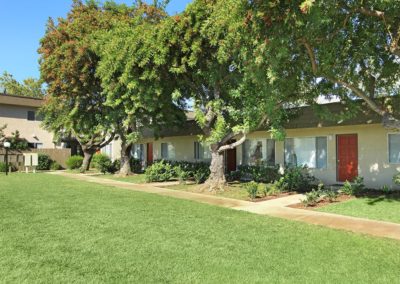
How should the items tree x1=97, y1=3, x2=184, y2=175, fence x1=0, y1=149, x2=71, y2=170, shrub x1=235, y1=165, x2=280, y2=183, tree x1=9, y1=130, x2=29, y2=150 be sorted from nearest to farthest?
tree x1=97, y1=3, x2=184, y2=175, shrub x1=235, y1=165, x2=280, y2=183, fence x1=0, y1=149, x2=71, y2=170, tree x1=9, y1=130, x2=29, y2=150

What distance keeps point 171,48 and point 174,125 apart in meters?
8.51

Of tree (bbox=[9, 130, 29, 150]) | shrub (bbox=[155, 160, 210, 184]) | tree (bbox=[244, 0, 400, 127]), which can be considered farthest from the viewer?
tree (bbox=[9, 130, 29, 150])

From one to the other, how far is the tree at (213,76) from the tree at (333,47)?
158 centimetres

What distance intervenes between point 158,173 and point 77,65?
698 centimetres

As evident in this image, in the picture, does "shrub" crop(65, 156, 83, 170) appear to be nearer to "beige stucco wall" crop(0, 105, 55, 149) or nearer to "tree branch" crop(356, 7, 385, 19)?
"beige stucco wall" crop(0, 105, 55, 149)

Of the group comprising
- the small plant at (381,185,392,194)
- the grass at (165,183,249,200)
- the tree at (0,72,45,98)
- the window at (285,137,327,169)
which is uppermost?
the tree at (0,72,45,98)

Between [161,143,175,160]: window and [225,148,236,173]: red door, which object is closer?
[225,148,236,173]: red door

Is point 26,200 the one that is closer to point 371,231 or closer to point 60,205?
point 60,205

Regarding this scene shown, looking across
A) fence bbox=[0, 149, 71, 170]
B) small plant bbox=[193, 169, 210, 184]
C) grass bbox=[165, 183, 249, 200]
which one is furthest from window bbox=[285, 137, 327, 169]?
fence bbox=[0, 149, 71, 170]

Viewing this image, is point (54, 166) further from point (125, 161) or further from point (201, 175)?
point (201, 175)

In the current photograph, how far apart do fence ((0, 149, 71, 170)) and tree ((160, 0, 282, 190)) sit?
1966 cm

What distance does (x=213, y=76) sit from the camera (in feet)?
48.2

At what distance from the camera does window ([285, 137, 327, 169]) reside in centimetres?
1728

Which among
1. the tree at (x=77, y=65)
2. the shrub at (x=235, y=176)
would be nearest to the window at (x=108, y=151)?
the tree at (x=77, y=65)
